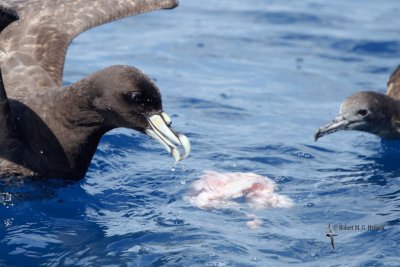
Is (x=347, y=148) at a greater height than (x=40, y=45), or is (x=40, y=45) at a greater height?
(x=40, y=45)

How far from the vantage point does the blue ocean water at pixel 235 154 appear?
8.00 meters

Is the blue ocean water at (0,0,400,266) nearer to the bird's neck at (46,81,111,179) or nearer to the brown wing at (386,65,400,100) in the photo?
the bird's neck at (46,81,111,179)

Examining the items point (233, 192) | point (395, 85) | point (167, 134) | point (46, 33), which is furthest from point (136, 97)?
point (395, 85)

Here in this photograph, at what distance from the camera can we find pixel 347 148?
37.4ft

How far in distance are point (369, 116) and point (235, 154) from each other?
6.01 ft

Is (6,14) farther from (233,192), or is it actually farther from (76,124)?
(233,192)

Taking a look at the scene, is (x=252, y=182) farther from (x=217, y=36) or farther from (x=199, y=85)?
(x=217, y=36)

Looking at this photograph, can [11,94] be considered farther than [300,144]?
No

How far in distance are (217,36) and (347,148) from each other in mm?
4837

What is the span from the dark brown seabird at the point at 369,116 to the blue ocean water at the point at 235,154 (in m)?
0.22

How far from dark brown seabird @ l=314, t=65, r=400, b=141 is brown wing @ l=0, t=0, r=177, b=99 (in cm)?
227

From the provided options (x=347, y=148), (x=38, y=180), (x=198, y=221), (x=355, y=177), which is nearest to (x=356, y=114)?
(x=347, y=148)

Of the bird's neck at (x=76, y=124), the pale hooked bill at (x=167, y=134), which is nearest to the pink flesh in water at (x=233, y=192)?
the pale hooked bill at (x=167, y=134)

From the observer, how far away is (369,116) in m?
11.5
